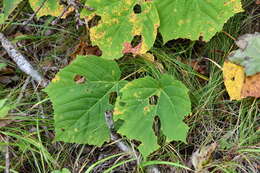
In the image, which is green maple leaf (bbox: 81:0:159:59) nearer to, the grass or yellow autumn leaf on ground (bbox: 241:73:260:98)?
the grass

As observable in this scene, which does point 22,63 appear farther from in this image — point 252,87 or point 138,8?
point 252,87

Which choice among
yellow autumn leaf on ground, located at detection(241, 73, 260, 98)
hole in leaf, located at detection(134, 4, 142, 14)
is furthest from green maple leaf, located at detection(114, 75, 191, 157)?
→ hole in leaf, located at detection(134, 4, 142, 14)

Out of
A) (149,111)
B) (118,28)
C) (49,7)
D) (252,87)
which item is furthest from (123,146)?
(49,7)

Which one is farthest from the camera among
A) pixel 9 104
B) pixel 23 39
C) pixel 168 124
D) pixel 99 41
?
pixel 23 39

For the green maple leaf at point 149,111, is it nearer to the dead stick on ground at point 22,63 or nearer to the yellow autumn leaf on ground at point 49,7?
the dead stick on ground at point 22,63

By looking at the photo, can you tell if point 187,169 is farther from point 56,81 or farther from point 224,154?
point 56,81

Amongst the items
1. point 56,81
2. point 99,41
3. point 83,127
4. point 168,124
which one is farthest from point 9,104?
point 168,124
